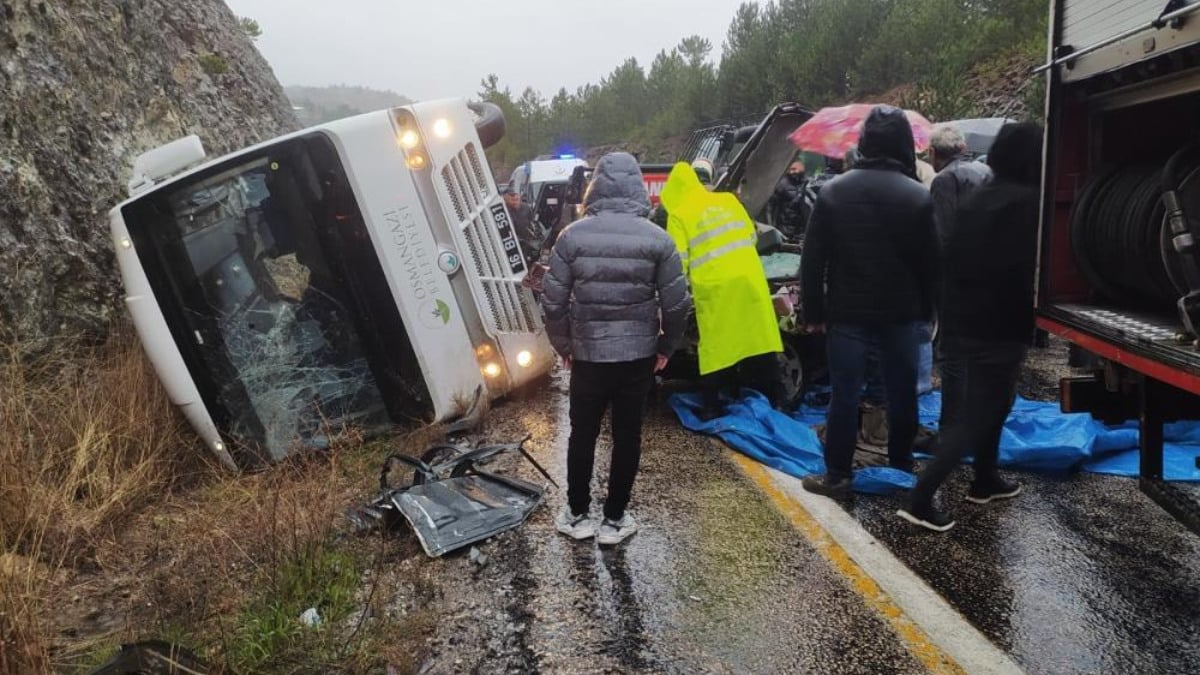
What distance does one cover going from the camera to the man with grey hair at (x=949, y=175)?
476 centimetres

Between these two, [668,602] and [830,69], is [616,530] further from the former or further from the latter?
[830,69]

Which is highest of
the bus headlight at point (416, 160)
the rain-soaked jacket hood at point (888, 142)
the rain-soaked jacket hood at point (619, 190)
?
the bus headlight at point (416, 160)

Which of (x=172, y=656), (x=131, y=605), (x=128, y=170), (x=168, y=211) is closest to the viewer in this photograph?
(x=172, y=656)

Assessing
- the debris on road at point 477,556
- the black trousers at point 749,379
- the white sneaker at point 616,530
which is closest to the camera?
the debris on road at point 477,556

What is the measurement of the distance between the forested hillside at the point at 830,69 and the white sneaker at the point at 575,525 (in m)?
17.1

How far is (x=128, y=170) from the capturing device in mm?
7430

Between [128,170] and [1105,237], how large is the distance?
7.58 metres

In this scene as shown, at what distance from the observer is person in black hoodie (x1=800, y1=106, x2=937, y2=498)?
12.8 feet

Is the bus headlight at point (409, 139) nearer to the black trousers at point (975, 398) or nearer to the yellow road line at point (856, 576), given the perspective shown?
the yellow road line at point (856, 576)

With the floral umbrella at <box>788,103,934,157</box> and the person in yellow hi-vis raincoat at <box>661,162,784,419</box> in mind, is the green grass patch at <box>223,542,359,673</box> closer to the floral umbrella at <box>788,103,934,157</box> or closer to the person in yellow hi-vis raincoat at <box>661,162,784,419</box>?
the person in yellow hi-vis raincoat at <box>661,162,784,419</box>

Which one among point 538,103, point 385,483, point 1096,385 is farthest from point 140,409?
point 538,103

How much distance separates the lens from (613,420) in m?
3.75

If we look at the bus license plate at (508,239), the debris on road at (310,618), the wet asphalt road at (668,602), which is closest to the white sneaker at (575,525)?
the wet asphalt road at (668,602)

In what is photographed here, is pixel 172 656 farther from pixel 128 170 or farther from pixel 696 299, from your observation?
pixel 128 170
